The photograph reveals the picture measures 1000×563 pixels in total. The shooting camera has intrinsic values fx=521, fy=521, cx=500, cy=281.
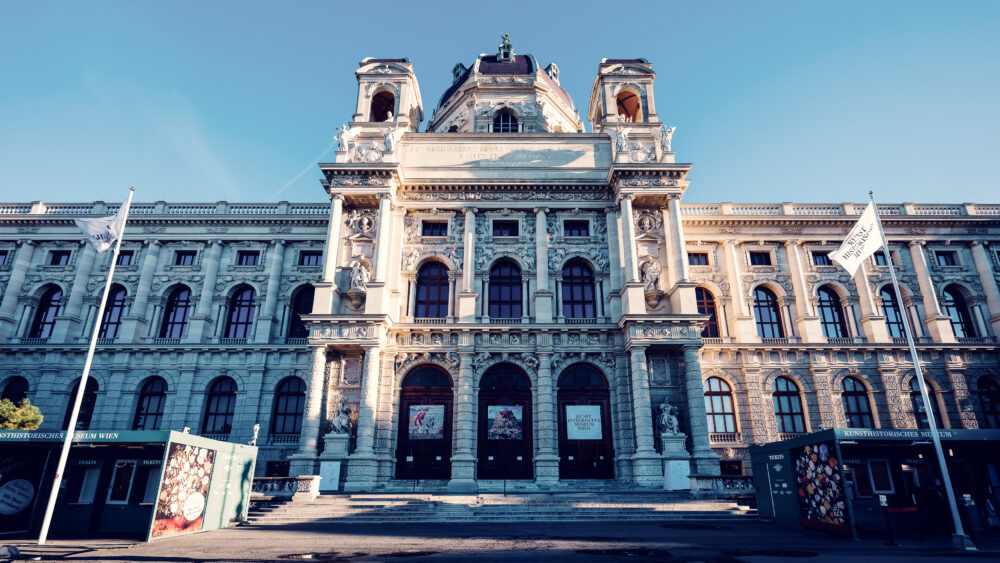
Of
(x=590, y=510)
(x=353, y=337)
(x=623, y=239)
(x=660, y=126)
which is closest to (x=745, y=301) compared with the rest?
(x=623, y=239)

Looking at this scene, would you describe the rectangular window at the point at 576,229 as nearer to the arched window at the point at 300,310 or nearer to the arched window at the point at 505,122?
the arched window at the point at 505,122

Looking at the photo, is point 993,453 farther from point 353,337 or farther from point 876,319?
point 353,337

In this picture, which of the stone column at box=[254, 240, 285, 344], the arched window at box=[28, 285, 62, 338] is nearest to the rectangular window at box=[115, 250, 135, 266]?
the arched window at box=[28, 285, 62, 338]

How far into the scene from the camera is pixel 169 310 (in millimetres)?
33281

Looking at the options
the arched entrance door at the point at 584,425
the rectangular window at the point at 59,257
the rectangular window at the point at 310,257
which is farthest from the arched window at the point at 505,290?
the rectangular window at the point at 59,257

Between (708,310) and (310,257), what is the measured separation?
83.9 feet

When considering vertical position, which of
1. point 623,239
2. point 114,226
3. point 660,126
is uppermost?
point 660,126

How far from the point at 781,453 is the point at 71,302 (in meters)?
39.2

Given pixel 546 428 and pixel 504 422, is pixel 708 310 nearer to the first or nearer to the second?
pixel 546 428

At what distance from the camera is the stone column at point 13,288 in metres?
32.3

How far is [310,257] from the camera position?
112ft

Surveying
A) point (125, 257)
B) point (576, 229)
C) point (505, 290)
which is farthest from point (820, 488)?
point (125, 257)

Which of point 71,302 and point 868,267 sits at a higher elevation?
point 868,267

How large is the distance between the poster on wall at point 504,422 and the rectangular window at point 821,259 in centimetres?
2204
